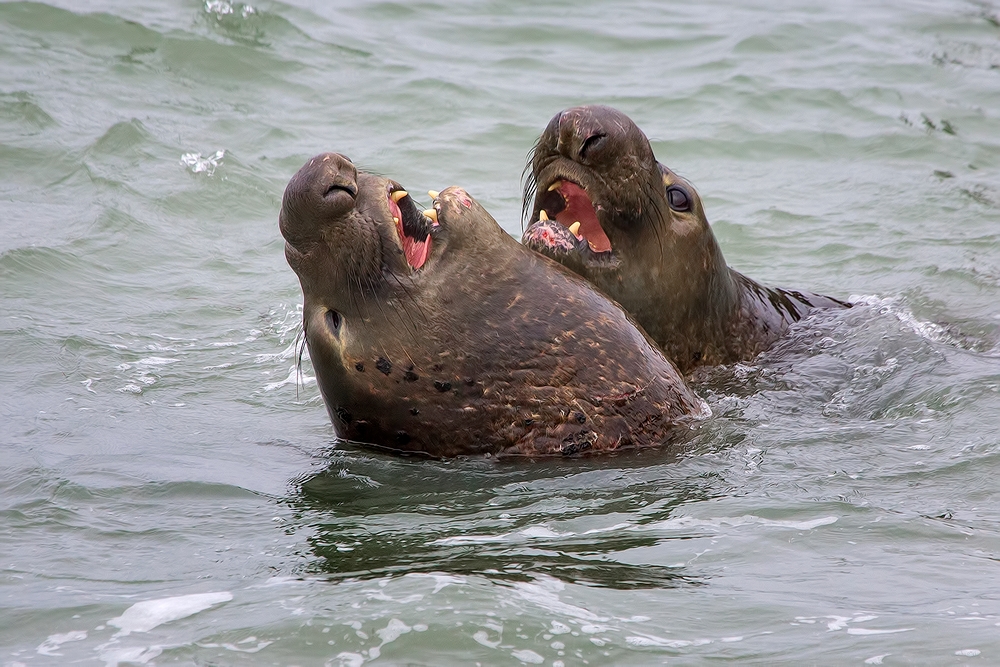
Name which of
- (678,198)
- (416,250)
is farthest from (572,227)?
(416,250)

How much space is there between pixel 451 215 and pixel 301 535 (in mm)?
1393

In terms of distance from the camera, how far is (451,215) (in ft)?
17.8

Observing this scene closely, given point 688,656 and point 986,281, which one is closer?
point 688,656

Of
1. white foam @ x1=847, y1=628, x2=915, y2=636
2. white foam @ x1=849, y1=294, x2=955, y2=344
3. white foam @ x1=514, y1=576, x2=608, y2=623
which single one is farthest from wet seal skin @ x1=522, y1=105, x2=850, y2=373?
white foam @ x1=847, y1=628, x2=915, y2=636

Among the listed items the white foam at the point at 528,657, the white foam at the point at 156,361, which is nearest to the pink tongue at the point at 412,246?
the white foam at the point at 528,657

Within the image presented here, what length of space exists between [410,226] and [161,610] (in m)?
1.91

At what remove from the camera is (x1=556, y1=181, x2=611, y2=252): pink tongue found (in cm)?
645

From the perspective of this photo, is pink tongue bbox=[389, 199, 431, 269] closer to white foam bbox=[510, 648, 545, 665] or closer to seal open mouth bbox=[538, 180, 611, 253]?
seal open mouth bbox=[538, 180, 611, 253]

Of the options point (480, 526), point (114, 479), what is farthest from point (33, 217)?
point (480, 526)

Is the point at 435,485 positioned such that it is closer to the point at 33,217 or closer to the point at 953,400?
the point at 953,400

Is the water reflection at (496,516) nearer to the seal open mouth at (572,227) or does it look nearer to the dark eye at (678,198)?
→ the seal open mouth at (572,227)

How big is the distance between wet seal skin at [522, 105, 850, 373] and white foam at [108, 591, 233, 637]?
2353 millimetres

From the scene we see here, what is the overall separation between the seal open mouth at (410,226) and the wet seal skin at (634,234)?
0.71m

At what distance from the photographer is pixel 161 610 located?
13.9 feet
